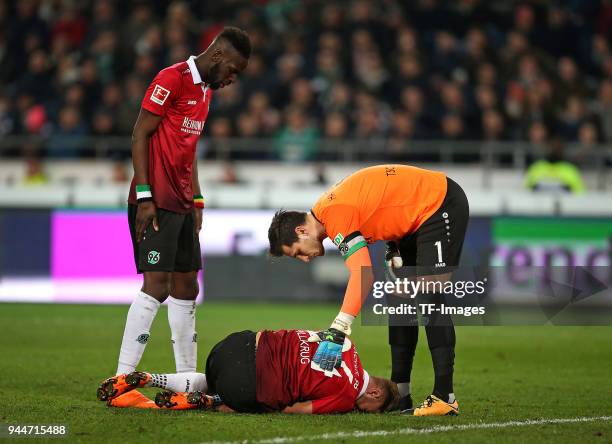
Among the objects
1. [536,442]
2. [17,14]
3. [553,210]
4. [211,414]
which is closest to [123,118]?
[17,14]

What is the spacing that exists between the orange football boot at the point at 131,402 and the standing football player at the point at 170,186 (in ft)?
0.61

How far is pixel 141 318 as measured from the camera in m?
6.94

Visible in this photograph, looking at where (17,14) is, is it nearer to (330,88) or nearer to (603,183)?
(330,88)

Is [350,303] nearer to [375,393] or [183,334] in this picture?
[375,393]

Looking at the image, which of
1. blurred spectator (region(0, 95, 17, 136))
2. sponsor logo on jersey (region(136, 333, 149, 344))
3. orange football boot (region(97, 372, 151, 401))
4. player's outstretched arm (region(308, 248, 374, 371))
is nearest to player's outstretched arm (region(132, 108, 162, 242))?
sponsor logo on jersey (region(136, 333, 149, 344))

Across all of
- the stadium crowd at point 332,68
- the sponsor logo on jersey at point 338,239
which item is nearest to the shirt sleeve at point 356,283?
the sponsor logo on jersey at point 338,239

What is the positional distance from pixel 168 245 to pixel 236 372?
1055 millimetres

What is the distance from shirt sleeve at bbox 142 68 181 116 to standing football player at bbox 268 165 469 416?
42.3 inches

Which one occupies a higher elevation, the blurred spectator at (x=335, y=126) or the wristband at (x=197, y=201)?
the blurred spectator at (x=335, y=126)

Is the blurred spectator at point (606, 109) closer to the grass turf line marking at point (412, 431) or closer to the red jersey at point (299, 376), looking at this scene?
the grass turf line marking at point (412, 431)

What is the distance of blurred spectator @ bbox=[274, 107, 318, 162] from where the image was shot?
16109mm

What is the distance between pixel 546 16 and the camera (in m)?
19.2

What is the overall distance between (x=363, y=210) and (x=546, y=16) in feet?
45.1

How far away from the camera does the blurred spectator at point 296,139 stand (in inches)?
634
